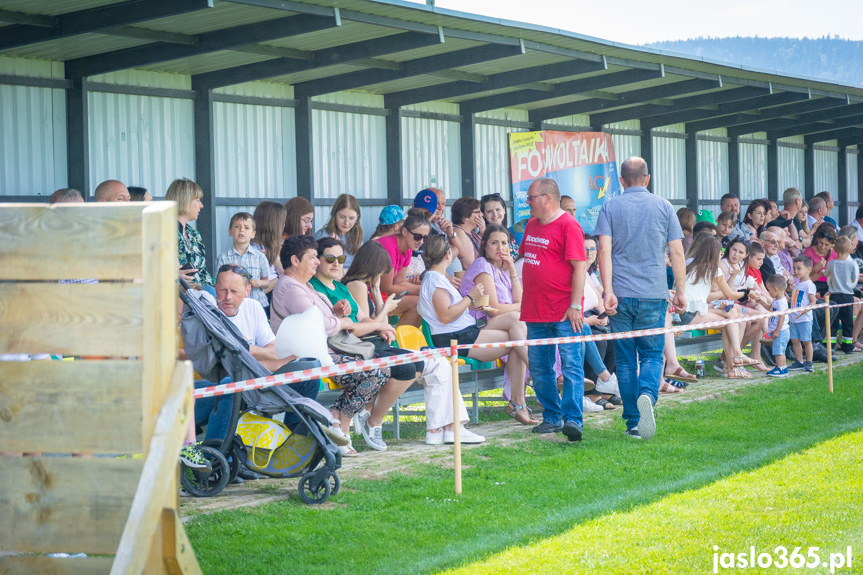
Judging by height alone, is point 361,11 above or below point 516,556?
above

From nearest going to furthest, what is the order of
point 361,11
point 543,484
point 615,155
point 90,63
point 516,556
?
point 516,556
point 543,484
point 361,11
point 90,63
point 615,155

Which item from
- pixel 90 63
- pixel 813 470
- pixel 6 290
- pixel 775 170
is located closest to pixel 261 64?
pixel 90 63

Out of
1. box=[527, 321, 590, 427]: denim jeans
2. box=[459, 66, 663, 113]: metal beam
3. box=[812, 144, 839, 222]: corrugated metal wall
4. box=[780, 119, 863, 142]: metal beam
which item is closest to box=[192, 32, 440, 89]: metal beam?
box=[527, 321, 590, 427]: denim jeans

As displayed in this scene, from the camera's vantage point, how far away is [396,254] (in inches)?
389

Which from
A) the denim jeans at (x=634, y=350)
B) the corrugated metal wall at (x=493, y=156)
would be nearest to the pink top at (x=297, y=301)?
the denim jeans at (x=634, y=350)

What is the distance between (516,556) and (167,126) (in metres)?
7.61

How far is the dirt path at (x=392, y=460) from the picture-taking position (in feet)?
19.9

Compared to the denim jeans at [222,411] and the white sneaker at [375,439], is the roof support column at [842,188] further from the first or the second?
the denim jeans at [222,411]

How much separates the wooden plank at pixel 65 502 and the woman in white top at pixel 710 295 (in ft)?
26.2

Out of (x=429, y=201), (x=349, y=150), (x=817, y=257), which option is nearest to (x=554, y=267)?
(x=429, y=201)

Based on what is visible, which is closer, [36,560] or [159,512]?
[159,512]

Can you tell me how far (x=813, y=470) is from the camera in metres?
6.54

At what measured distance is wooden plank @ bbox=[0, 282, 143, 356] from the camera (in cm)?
336

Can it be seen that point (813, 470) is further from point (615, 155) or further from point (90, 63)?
point (615, 155)
